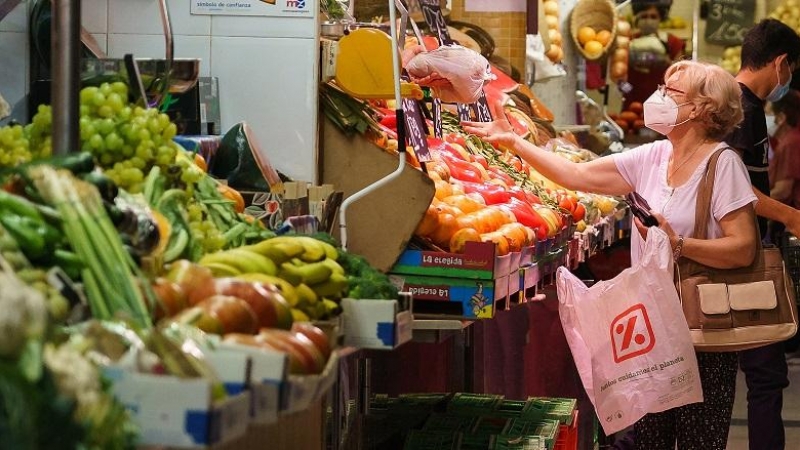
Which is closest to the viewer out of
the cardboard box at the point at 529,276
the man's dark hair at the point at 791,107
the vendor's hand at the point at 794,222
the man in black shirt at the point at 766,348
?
the cardboard box at the point at 529,276

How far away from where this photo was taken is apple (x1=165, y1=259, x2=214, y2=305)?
7.28ft

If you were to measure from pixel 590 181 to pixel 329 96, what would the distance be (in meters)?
1.62

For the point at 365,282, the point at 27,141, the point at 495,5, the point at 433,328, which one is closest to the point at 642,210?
the point at 433,328

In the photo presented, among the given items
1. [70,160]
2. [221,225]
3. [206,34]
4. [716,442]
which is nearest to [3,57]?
[206,34]

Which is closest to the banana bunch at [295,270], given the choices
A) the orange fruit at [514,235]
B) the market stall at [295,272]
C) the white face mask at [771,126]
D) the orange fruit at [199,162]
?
the market stall at [295,272]

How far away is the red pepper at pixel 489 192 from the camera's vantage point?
442 cm

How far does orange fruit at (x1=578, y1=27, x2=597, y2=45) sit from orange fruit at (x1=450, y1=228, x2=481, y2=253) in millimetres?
5894

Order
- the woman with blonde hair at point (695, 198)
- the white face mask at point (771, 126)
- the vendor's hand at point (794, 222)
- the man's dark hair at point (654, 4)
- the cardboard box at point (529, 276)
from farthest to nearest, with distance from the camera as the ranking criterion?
the man's dark hair at point (654, 4) → the white face mask at point (771, 126) → the vendor's hand at point (794, 222) → the woman with blonde hair at point (695, 198) → the cardboard box at point (529, 276)

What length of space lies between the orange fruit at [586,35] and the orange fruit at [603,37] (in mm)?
29

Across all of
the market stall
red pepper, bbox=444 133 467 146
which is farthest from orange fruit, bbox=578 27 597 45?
red pepper, bbox=444 133 467 146

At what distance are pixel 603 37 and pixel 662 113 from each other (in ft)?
15.5

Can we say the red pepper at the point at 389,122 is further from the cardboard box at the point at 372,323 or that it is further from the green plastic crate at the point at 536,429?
the cardboard box at the point at 372,323

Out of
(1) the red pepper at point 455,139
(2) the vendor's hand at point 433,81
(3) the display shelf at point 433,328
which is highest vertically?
(2) the vendor's hand at point 433,81

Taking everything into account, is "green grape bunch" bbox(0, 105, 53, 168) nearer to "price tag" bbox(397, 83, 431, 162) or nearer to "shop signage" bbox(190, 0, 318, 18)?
"shop signage" bbox(190, 0, 318, 18)
